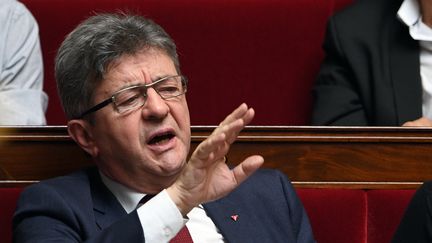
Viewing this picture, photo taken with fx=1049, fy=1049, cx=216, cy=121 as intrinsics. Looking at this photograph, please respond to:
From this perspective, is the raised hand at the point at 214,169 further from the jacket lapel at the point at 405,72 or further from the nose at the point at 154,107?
the jacket lapel at the point at 405,72

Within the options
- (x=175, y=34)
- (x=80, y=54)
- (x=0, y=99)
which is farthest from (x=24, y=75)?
(x=80, y=54)

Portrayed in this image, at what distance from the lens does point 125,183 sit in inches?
41.2

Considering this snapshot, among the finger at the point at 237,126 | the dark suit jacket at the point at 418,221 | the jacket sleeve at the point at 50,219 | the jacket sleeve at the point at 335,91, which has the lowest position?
the jacket sleeve at the point at 335,91

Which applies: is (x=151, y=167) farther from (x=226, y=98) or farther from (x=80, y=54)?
(x=226, y=98)

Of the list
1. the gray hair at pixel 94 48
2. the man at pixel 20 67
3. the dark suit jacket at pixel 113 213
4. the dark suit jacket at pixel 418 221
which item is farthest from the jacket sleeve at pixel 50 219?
the man at pixel 20 67

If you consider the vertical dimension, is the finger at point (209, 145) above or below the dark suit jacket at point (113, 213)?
above

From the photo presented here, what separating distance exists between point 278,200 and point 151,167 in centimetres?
16

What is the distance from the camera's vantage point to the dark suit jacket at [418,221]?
0.92 m

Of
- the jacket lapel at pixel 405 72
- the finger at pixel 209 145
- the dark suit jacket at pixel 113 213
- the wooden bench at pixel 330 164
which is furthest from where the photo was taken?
the jacket lapel at pixel 405 72

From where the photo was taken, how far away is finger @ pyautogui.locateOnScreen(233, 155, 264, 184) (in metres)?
0.88

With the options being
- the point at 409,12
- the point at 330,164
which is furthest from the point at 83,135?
the point at 409,12

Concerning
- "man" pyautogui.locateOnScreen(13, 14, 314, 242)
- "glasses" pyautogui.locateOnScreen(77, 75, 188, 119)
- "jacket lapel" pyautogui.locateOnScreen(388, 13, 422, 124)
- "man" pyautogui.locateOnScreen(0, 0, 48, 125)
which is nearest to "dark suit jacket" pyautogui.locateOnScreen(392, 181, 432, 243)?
"man" pyautogui.locateOnScreen(13, 14, 314, 242)

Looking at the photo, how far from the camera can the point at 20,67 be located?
1463mm

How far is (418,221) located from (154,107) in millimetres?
270
